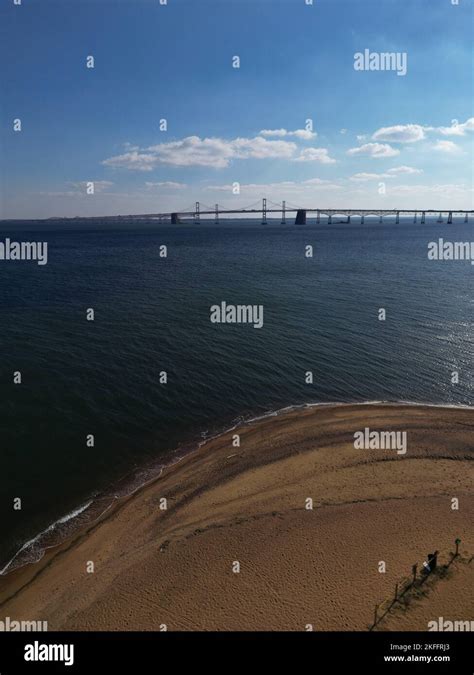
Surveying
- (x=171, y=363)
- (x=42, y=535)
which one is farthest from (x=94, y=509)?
(x=171, y=363)

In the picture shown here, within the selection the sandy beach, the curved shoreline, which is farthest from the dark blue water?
the sandy beach

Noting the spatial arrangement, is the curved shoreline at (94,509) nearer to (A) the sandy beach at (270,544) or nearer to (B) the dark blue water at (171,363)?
(A) the sandy beach at (270,544)

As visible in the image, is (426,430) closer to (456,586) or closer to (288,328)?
(456,586)

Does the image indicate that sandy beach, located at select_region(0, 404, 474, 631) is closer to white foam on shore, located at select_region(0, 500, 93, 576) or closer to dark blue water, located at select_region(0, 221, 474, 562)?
white foam on shore, located at select_region(0, 500, 93, 576)
